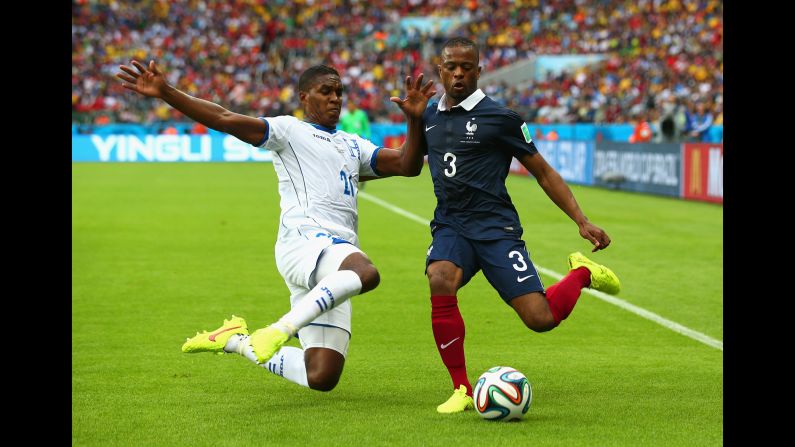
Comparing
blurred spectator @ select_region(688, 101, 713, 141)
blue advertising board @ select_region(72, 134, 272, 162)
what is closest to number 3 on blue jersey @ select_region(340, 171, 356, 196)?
blurred spectator @ select_region(688, 101, 713, 141)

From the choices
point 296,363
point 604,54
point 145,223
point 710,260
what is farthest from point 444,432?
point 604,54

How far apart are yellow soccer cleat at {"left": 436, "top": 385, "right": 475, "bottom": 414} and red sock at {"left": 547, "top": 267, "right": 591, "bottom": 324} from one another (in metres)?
0.66

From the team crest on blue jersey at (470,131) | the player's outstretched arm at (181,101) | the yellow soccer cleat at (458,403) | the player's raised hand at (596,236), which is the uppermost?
the player's outstretched arm at (181,101)

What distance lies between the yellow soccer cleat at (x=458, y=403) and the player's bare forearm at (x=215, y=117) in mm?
1841

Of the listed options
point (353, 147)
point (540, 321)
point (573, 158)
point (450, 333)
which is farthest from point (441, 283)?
point (573, 158)

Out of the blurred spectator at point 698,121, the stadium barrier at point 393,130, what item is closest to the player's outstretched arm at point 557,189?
the blurred spectator at point 698,121

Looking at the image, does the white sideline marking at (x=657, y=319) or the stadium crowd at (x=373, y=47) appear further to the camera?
the stadium crowd at (x=373, y=47)

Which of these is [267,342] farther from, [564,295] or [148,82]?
[564,295]

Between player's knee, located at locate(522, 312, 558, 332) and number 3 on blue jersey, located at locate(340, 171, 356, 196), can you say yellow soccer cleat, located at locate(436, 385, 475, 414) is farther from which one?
number 3 on blue jersey, located at locate(340, 171, 356, 196)

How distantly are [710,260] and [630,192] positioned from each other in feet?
41.6

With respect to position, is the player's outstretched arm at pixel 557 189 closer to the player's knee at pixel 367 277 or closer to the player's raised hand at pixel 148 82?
the player's knee at pixel 367 277

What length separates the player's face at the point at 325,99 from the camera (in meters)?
6.97

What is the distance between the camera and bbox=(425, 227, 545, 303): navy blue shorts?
670 centimetres

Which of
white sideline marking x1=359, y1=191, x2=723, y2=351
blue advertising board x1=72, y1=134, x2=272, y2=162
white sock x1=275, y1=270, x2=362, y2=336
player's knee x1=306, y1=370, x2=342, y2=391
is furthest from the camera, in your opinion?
blue advertising board x1=72, y1=134, x2=272, y2=162
